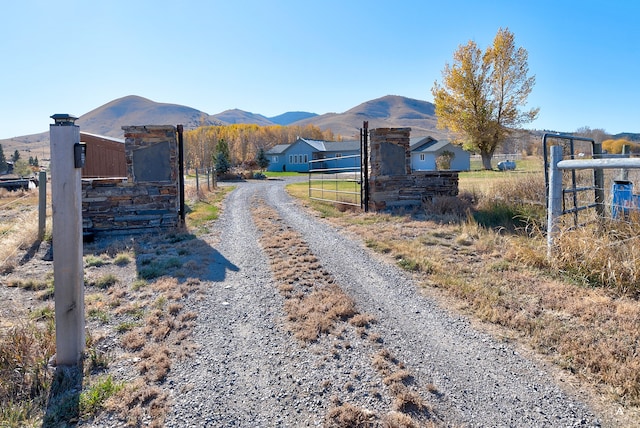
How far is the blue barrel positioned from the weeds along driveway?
349 centimetres

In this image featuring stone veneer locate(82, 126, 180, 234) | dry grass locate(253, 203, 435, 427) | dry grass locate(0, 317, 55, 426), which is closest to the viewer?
dry grass locate(253, 203, 435, 427)

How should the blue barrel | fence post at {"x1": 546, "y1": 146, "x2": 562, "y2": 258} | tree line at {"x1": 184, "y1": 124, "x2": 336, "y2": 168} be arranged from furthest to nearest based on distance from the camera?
tree line at {"x1": 184, "y1": 124, "x2": 336, "y2": 168} → the blue barrel → fence post at {"x1": 546, "y1": 146, "x2": 562, "y2": 258}

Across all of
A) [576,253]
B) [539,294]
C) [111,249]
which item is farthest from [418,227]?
[111,249]

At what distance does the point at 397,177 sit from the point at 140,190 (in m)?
6.65

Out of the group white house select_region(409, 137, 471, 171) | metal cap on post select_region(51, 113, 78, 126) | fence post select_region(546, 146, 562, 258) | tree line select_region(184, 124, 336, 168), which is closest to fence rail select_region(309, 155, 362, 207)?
fence post select_region(546, 146, 562, 258)

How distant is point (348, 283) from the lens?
5.16 m

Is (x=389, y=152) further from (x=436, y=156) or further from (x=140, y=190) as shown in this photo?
(x=436, y=156)

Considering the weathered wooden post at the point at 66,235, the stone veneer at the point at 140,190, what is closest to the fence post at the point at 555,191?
the weathered wooden post at the point at 66,235

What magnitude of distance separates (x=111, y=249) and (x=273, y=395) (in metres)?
5.98

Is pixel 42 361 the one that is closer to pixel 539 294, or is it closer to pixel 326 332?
pixel 326 332

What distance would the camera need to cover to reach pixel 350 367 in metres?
3.10

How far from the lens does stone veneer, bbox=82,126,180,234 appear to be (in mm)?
8992

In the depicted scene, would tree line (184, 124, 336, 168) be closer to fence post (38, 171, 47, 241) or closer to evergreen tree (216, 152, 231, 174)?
evergreen tree (216, 152, 231, 174)

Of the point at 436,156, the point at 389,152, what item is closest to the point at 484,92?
the point at 436,156
